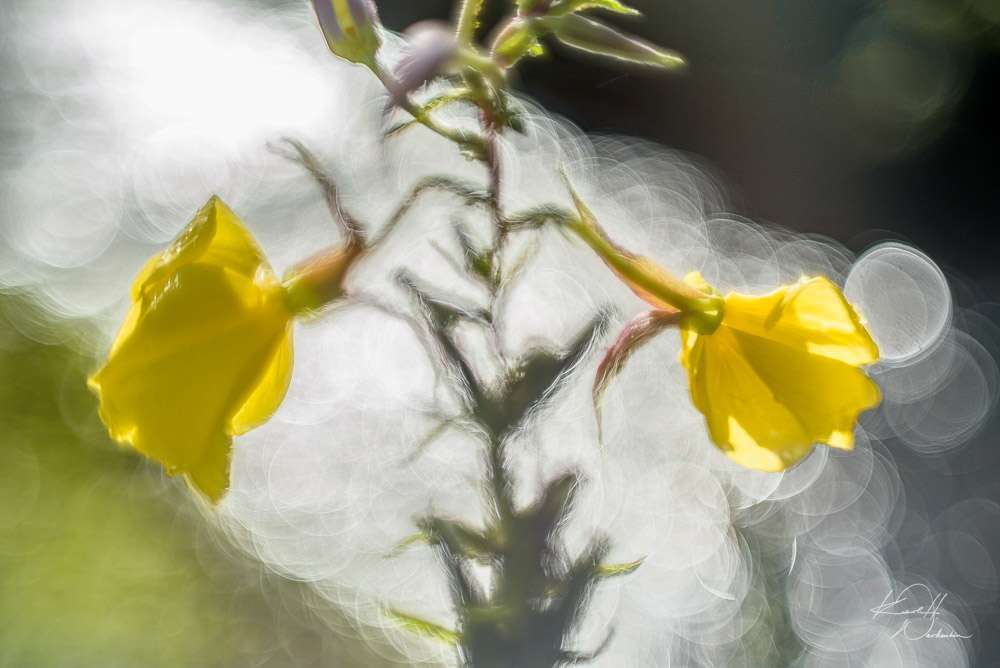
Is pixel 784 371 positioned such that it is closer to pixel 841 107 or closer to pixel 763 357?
pixel 763 357

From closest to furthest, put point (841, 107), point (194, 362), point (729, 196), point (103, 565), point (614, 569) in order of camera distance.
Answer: point (614, 569) < point (194, 362) < point (103, 565) < point (841, 107) < point (729, 196)

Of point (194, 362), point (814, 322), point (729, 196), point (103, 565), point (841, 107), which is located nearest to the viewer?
point (194, 362)

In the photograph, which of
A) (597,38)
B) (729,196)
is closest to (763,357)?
(597,38)

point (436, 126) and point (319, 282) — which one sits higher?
point (436, 126)

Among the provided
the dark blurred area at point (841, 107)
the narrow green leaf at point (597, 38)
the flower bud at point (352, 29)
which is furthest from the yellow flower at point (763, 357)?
the dark blurred area at point (841, 107)

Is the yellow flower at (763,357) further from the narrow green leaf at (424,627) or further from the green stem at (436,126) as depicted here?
the narrow green leaf at (424,627)

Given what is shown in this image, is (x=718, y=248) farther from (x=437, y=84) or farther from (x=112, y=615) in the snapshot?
(x=437, y=84)
